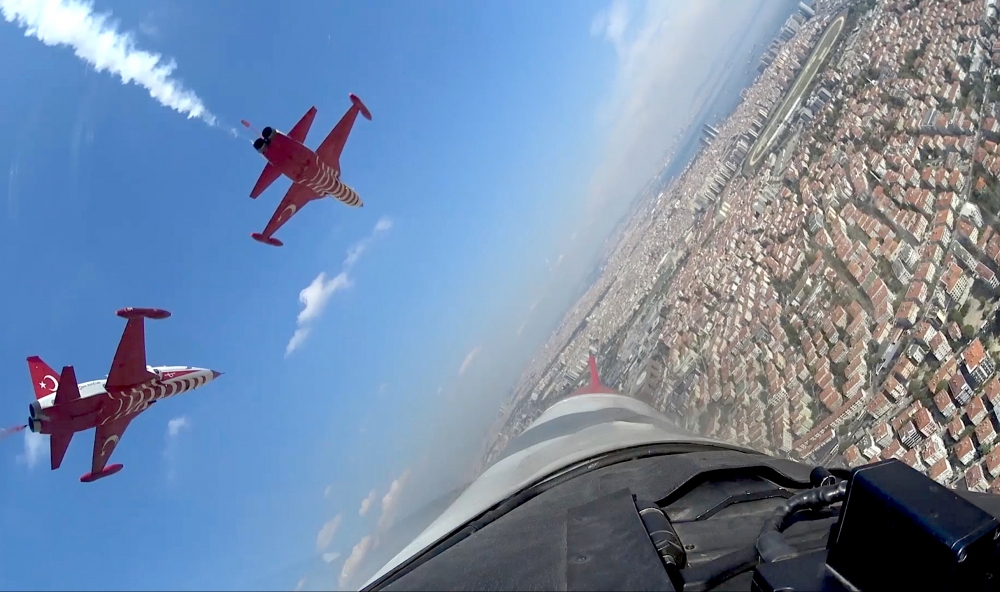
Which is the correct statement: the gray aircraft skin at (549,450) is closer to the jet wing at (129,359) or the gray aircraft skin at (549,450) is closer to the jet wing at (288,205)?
the jet wing at (129,359)

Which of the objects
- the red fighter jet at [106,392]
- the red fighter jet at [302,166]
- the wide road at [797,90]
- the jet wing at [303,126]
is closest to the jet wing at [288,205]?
the red fighter jet at [302,166]

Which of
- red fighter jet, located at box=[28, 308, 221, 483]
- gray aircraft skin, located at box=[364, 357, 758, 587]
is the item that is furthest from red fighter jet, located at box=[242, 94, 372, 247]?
gray aircraft skin, located at box=[364, 357, 758, 587]

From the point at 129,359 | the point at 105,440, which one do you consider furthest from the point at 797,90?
the point at 105,440

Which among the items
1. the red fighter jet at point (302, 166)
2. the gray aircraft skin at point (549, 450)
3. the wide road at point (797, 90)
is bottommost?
the gray aircraft skin at point (549, 450)

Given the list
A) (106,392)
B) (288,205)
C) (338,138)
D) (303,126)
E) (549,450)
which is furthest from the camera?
(288,205)

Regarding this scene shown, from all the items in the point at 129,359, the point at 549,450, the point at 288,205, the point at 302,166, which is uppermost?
the point at 288,205

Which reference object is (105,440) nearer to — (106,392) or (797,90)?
(106,392)

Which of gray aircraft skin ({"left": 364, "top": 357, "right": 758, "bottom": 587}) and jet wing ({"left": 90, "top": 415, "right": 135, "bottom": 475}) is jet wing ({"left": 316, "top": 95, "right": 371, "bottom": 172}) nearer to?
jet wing ({"left": 90, "top": 415, "right": 135, "bottom": 475})
